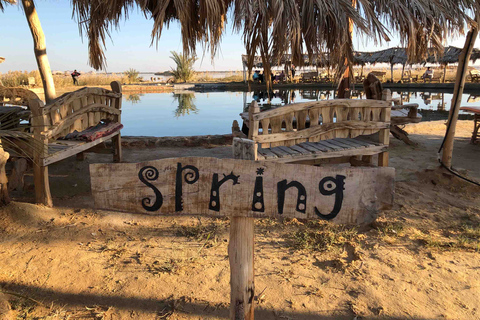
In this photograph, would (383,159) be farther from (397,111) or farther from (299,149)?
(397,111)

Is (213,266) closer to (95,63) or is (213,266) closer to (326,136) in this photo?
(326,136)

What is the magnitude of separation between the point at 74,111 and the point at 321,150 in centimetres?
277

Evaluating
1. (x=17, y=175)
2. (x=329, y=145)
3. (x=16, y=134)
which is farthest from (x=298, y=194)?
(x=17, y=175)

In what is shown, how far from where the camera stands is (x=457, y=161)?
4988 millimetres

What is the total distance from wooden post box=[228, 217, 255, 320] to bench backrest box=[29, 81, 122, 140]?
182 cm

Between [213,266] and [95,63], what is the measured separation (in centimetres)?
380

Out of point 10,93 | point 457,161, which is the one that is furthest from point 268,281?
point 10,93

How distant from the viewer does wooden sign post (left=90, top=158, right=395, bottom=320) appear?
1.37m

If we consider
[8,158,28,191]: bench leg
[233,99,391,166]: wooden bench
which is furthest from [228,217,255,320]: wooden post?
[8,158,28,191]: bench leg

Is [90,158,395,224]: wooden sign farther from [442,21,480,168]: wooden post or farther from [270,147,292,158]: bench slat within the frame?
[442,21,480,168]: wooden post

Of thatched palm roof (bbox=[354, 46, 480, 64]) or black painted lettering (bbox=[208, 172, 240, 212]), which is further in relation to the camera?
thatched palm roof (bbox=[354, 46, 480, 64])

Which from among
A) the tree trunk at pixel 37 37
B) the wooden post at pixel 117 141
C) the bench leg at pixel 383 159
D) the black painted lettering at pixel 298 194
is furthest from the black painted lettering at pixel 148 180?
the tree trunk at pixel 37 37

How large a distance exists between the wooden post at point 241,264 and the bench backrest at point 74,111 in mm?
1819

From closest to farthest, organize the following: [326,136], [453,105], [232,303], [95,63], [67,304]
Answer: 1. [232,303]
2. [67,304]
3. [326,136]
4. [453,105]
5. [95,63]
